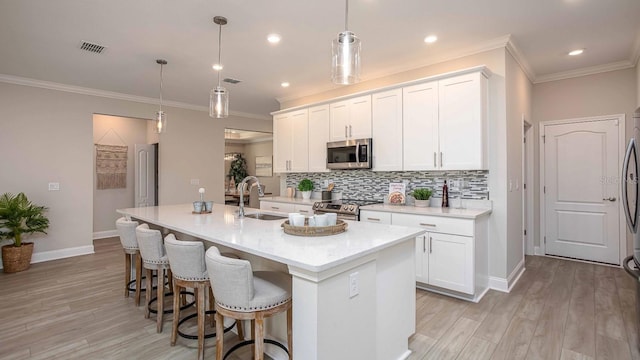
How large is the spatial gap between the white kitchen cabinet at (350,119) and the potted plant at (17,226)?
4.31m

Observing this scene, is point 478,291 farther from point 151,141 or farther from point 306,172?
point 151,141

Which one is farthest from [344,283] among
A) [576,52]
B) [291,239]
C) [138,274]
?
[576,52]

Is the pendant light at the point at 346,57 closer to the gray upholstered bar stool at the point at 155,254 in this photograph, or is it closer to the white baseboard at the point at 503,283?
the gray upholstered bar stool at the point at 155,254

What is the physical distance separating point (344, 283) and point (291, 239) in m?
0.50

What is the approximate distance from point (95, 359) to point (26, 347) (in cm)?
66

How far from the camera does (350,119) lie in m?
4.53

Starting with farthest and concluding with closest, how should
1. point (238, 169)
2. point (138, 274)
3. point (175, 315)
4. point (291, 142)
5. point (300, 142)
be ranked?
point (238, 169)
point (291, 142)
point (300, 142)
point (138, 274)
point (175, 315)

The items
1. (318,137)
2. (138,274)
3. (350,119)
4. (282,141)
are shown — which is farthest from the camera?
(282,141)

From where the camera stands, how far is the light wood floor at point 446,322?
2.31m

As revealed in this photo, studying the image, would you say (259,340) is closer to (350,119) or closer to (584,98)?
(350,119)

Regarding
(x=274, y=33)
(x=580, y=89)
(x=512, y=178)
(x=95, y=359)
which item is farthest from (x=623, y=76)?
(x=95, y=359)

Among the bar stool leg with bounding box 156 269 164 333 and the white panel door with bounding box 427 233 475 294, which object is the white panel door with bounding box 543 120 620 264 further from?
the bar stool leg with bounding box 156 269 164 333

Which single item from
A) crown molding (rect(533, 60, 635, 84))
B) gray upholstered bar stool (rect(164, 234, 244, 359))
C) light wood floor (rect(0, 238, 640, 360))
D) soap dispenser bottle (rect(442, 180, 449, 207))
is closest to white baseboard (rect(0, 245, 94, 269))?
light wood floor (rect(0, 238, 640, 360))

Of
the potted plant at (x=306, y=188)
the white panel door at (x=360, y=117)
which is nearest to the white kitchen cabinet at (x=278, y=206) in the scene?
the potted plant at (x=306, y=188)
